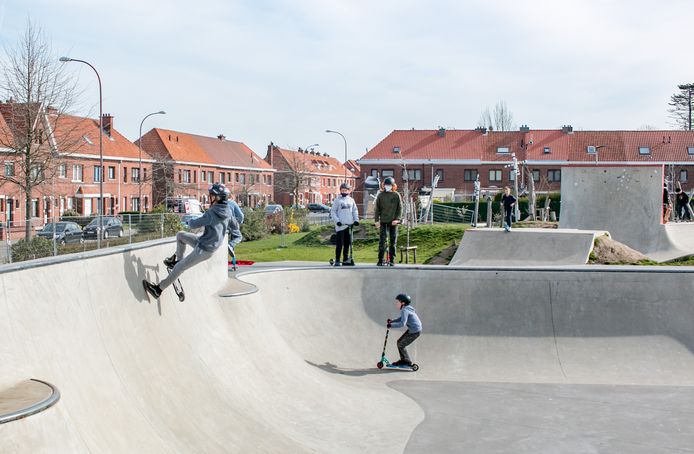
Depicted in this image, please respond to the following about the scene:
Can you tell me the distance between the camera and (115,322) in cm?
702

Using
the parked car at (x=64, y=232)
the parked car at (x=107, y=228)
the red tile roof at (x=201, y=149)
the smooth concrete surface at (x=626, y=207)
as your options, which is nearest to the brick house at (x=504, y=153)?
the red tile roof at (x=201, y=149)

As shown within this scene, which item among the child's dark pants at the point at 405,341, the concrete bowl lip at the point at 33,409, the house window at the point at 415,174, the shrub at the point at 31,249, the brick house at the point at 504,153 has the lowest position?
the child's dark pants at the point at 405,341

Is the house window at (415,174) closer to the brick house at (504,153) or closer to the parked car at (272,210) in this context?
the brick house at (504,153)

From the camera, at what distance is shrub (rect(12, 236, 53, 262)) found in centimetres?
1511

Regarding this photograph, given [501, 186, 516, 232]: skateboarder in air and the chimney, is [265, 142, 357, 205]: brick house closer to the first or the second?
the chimney

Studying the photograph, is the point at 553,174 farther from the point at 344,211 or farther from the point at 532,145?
the point at 344,211

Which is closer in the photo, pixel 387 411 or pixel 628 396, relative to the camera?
pixel 387 411

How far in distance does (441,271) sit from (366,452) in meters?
6.02

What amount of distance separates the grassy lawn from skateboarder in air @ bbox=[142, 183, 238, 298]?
1534cm

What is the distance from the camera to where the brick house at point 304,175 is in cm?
8100

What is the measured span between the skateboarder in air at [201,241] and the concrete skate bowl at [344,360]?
22 centimetres

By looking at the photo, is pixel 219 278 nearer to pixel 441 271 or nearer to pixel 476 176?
pixel 441 271

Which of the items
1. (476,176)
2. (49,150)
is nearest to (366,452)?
(49,150)

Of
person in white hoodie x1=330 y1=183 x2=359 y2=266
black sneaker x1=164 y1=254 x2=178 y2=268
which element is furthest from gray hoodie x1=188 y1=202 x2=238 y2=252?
person in white hoodie x1=330 y1=183 x2=359 y2=266
